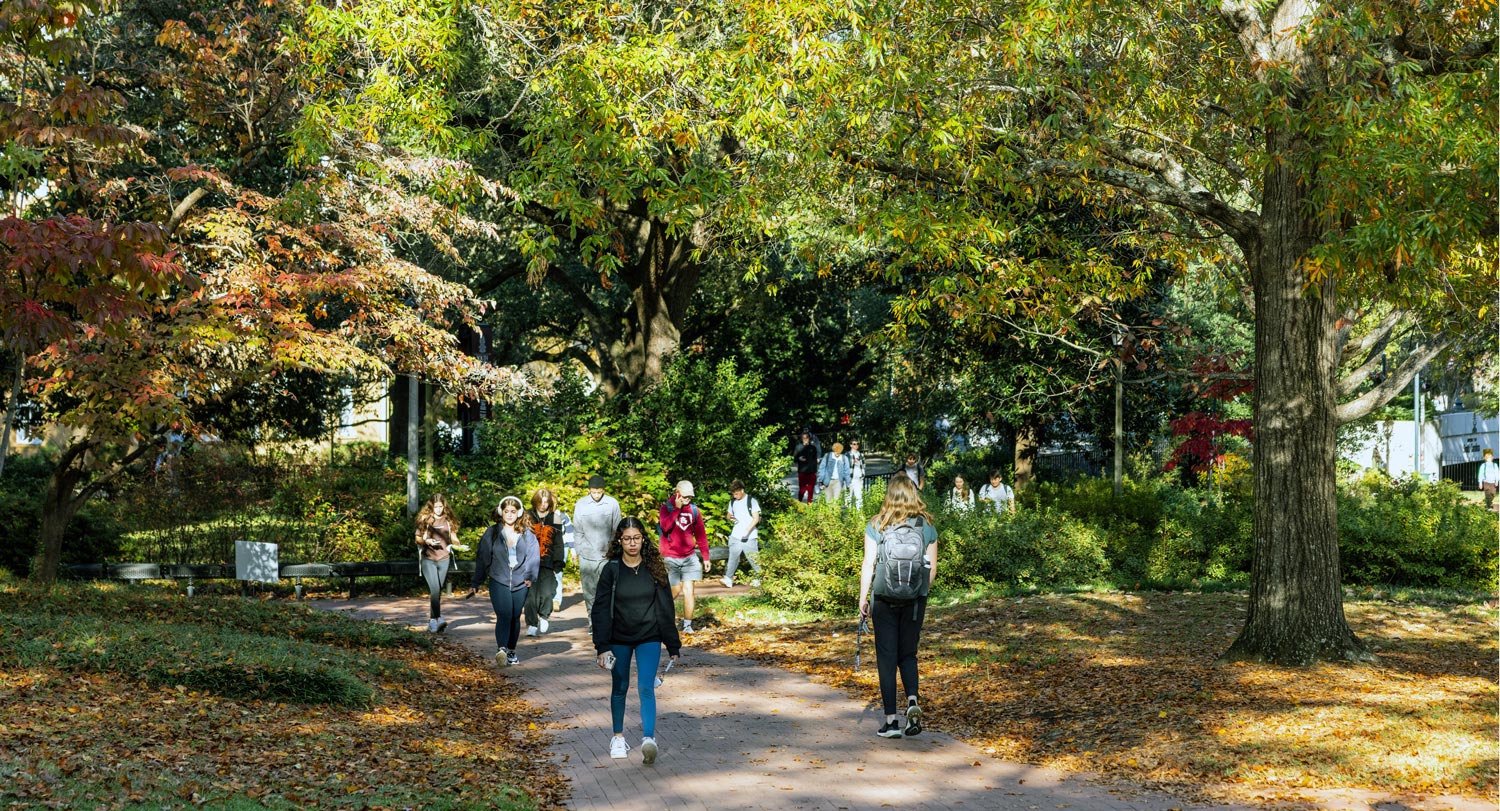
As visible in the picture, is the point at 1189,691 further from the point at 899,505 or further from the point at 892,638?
the point at 899,505

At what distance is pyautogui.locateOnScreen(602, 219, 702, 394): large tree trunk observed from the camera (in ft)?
77.3

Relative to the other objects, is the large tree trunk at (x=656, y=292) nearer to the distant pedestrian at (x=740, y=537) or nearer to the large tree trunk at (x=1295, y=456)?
the distant pedestrian at (x=740, y=537)

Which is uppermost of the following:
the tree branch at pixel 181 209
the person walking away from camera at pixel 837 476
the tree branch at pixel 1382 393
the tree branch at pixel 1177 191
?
the tree branch at pixel 181 209

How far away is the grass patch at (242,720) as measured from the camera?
7.08 meters

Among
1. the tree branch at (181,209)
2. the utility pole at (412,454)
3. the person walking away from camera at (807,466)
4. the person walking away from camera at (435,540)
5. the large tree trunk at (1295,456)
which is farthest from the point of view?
the person walking away from camera at (807,466)

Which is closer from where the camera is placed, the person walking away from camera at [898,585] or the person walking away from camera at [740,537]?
the person walking away from camera at [898,585]

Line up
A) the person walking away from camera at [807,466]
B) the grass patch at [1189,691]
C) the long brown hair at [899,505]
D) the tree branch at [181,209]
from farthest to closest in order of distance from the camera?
the person walking away from camera at [807,466] < the tree branch at [181,209] < the long brown hair at [899,505] < the grass patch at [1189,691]

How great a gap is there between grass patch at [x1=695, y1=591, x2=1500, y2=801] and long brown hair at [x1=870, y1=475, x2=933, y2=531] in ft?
5.39

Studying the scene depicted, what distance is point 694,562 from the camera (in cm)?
1470

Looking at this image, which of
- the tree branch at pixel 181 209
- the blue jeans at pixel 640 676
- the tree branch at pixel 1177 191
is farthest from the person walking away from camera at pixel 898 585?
the tree branch at pixel 181 209

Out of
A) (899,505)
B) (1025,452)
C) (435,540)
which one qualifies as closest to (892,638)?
(899,505)

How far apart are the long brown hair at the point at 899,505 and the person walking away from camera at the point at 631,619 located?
64.5 inches

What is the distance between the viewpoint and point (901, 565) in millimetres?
9094

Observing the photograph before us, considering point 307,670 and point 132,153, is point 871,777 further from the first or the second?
point 132,153
